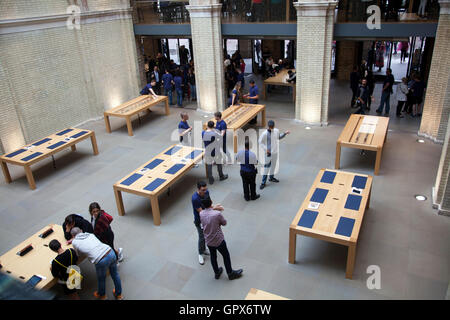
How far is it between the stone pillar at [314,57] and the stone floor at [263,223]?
109cm

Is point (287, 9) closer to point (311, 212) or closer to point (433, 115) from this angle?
point (433, 115)

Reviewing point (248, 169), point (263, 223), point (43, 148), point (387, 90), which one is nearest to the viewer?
point (263, 223)

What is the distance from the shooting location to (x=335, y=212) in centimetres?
679

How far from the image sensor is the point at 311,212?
6.83 metres

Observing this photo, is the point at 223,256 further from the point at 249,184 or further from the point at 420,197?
the point at 420,197

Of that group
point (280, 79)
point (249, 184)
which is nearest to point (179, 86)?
point (280, 79)

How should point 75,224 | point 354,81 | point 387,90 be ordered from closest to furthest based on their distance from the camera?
1. point 75,224
2. point 387,90
3. point 354,81

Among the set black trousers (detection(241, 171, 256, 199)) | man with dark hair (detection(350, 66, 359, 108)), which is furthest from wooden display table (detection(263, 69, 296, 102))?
black trousers (detection(241, 171, 256, 199))

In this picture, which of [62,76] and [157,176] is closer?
[157,176]

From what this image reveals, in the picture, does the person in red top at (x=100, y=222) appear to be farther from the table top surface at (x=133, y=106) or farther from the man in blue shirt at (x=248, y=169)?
the table top surface at (x=133, y=106)

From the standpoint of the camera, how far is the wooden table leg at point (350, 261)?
6.07 m

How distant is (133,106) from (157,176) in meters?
5.75

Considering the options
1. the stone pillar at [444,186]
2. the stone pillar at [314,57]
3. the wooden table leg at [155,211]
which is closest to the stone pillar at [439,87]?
the stone pillar at [314,57]

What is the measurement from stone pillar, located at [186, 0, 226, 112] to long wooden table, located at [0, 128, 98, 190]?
4.92m
